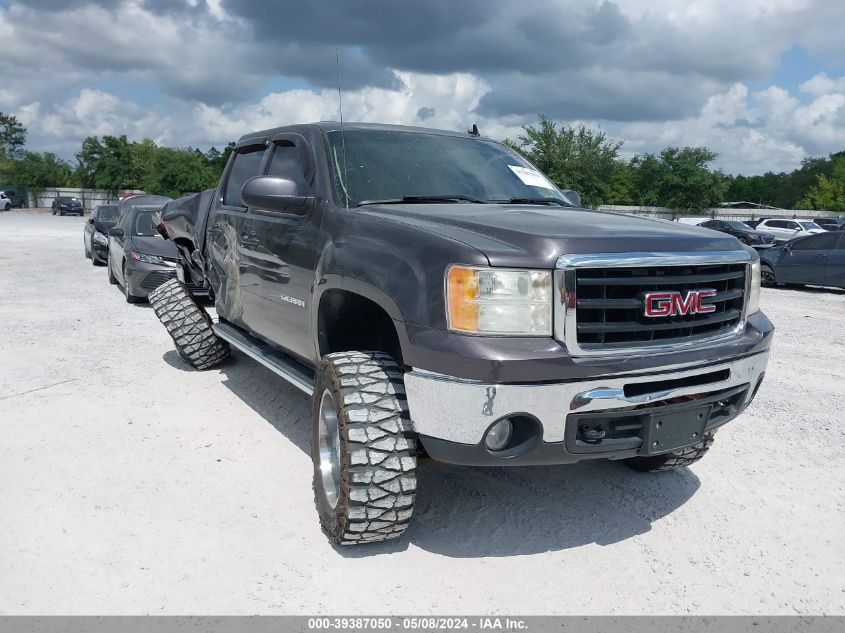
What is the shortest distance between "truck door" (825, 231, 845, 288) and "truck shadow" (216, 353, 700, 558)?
484 inches

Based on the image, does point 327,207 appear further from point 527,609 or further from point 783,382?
point 783,382

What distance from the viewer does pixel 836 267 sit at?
1465 cm

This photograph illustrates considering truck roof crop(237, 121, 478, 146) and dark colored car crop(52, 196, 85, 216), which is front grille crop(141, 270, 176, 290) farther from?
dark colored car crop(52, 196, 85, 216)

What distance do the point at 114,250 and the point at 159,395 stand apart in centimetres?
721

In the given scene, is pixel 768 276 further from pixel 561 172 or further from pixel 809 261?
pixel 561 172

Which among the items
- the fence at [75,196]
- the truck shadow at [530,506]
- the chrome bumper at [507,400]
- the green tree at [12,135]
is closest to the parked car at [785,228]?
the truck shadow at [530,506]

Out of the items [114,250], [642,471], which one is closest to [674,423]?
Answer: [642,471]

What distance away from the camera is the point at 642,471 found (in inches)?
172

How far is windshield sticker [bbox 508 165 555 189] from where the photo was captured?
4593 mm

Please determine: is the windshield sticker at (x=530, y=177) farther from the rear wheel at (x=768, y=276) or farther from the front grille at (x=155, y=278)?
the rear wheel at (x=768, y=276)

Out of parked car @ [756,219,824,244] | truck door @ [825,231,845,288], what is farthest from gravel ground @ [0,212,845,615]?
parked car @ [756,219,824,244]

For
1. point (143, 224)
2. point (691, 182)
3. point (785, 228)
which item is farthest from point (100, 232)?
point (691, 182)

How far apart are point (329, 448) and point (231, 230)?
2.13 meters

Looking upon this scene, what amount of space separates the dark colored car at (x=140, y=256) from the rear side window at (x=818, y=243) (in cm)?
1261
